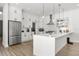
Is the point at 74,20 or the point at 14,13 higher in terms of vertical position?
the point at 14,13

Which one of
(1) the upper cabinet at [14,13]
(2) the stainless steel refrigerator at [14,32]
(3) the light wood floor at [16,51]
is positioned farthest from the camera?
(2) the stainless steel refrigerator at [14,32]

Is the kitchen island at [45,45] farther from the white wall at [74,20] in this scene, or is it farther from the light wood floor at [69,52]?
the white wall at [74,20]

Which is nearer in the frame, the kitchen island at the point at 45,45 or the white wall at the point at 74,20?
the kitchen island at the point at 45,45

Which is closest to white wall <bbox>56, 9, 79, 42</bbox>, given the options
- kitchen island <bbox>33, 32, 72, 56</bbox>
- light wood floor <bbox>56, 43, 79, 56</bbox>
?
light wood floor <bbox>56, 43, 79, 56</bbox>

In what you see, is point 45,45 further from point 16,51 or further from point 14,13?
point 14,13

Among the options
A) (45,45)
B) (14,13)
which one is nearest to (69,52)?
(45,45)

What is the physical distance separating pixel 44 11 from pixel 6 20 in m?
2.07

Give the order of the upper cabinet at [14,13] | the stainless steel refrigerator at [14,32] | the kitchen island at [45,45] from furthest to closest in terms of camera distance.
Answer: the stainless steel refrigerator at [14,32] < the upper cabinet at [14,13] < the kitchen island at [45,45]

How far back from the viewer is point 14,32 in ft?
16.5

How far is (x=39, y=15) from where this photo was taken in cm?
357

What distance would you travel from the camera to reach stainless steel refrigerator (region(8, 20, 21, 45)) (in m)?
4.78

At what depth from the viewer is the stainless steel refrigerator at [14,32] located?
4.78m

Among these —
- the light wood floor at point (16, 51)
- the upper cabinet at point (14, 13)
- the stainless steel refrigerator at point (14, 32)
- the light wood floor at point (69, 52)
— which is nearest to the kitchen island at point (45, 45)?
the light wood floor at point (16, 51)

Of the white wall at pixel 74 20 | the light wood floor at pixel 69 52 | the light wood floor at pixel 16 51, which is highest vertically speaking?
the white wall at pixel 74 20
